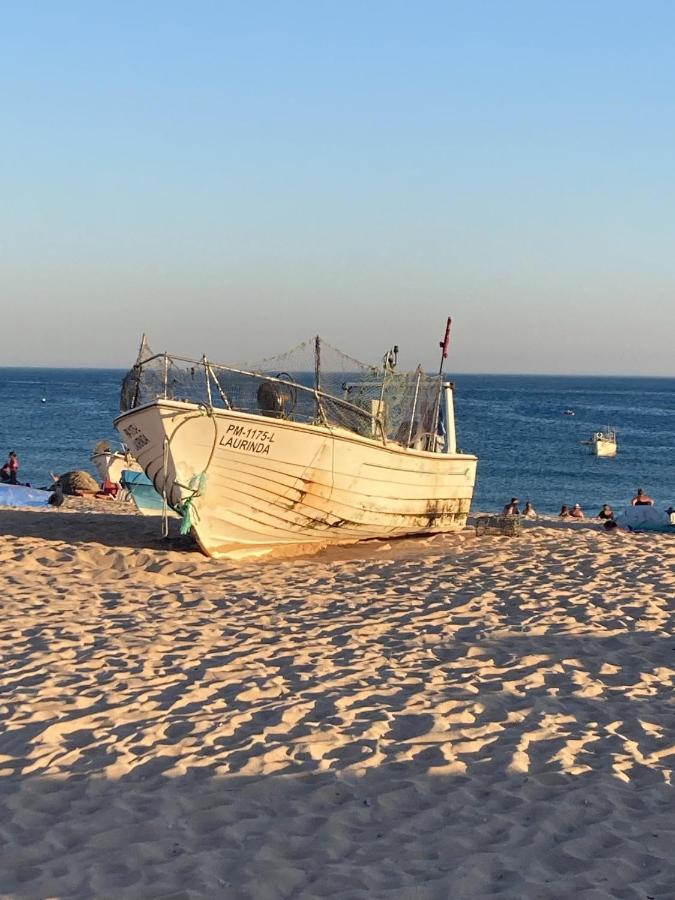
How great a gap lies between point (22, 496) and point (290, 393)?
1174 centimetres

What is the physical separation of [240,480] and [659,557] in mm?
5987

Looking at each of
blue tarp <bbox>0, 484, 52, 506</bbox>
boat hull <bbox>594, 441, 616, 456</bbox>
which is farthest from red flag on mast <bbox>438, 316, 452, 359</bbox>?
boat hull <bbox>594, 441, 616, 456</bbox>

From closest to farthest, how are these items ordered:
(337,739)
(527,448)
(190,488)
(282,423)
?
(337,739)
(190,488)
(282,423)
(527,448)

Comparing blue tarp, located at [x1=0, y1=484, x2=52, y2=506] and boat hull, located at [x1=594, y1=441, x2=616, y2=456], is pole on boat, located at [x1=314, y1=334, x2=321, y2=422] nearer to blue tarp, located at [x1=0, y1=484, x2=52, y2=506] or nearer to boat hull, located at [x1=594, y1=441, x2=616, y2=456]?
blue tarp, located at [x1=0, y1=484, x2=52, y2=506]

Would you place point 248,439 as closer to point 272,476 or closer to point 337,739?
point 272,476

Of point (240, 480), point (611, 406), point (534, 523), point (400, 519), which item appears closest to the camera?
point (240, 480)

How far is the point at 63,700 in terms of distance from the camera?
7.46 meters

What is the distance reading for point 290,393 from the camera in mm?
13688

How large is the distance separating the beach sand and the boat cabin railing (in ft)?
8.65

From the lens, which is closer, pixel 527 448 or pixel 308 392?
pixel 308 392

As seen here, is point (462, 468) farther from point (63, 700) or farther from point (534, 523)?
point (63, 700)

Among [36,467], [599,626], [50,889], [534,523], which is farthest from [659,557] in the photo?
[36,467]

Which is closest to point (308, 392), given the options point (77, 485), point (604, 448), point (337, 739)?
point (337, 739)

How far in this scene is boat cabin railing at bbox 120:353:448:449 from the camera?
13.2 m
